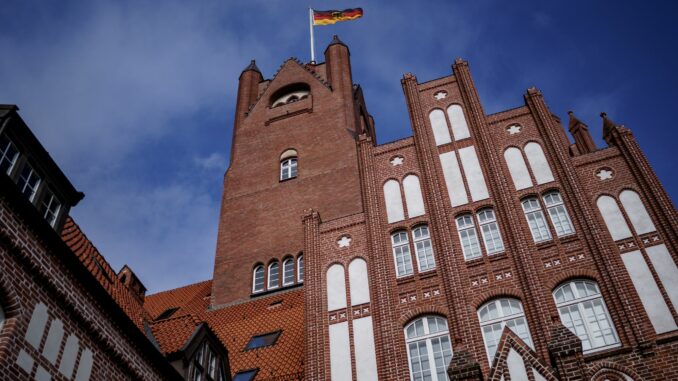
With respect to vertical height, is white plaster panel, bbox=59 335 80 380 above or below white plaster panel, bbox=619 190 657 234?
below

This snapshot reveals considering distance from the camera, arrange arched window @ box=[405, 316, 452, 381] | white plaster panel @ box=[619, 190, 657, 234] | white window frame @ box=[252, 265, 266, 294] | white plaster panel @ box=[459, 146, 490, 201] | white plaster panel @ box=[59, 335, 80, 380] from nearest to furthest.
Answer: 1. white plaster panel @ box=[59, 335, 80, 380]
2. arched window @ box=[405, 316, 452, 381]
3. white plaster panel @ box=[619, 190, 657, 234]
4. white plaster panel @ box=[459, 146, 490, 201]
5. white window frame @ box=[252, 265, 266, 294]

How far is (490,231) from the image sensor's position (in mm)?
16094

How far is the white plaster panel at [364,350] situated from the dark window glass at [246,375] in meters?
3.73

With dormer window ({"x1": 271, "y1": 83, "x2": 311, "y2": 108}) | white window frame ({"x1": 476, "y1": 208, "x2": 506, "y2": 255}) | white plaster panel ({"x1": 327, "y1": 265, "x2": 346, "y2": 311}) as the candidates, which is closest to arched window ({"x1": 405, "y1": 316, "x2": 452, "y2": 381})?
white plaster panel ({"x1": 327, "y1": 265, "x2": 346, "y2": 311})

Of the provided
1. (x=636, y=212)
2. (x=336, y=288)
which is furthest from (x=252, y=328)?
(x=636, y=212)

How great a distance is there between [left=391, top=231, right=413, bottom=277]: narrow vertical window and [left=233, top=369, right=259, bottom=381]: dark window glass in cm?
479

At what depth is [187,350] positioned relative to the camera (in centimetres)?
1467

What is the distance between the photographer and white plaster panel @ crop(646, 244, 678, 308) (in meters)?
13.3

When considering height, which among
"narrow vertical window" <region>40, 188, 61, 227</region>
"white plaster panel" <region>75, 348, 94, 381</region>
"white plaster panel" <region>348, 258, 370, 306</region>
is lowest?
"white plaster panel" <region>75, 348, 94, 381</region>

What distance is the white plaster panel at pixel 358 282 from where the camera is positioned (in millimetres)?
15922

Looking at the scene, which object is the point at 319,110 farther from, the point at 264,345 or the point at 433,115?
the point at 264,345

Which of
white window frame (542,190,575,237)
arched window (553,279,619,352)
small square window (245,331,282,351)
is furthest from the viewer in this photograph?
small square window (245,331,282,351)

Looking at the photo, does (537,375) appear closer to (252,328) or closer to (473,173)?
(473,173)

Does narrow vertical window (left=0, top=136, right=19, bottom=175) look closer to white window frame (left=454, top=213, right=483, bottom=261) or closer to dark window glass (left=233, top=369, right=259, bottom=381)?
dark window glass (left=233, top=369, right=259, bottom=381)
